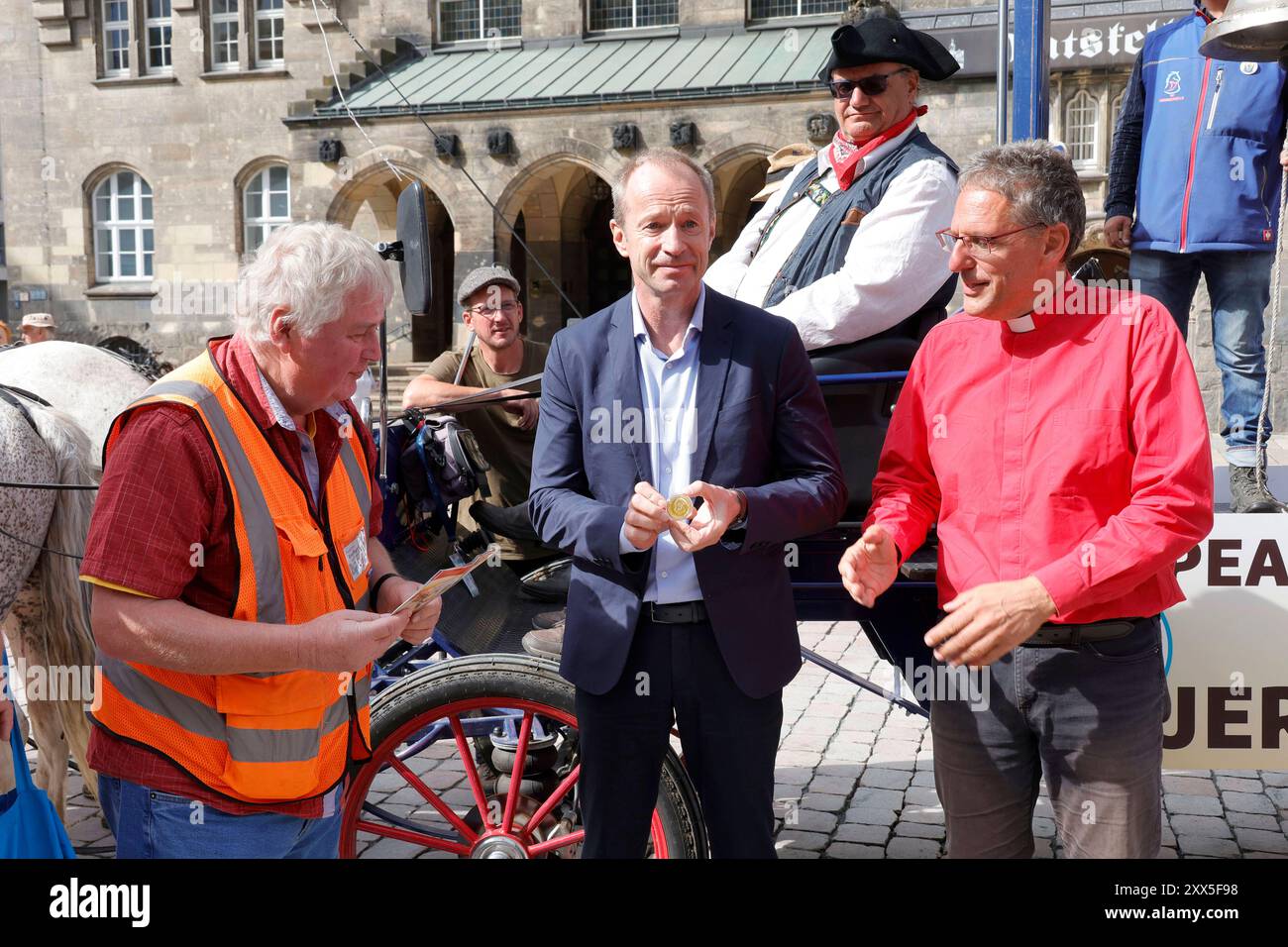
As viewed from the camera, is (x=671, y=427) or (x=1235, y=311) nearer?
(x=671, y=427)

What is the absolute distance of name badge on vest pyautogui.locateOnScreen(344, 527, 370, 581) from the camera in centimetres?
235

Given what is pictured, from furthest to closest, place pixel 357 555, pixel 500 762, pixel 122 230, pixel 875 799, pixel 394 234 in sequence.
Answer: pixel 122 230, pixel 394 234, pixel 875 799, pixel 500 762, pixel 357 555

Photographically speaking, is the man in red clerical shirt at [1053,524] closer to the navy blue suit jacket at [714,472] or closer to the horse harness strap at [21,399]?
the navy blue suit jacket at [714,472]

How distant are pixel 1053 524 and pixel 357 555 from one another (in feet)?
4.55

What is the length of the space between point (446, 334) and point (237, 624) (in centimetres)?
2242

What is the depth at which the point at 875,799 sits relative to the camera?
15.4 feet

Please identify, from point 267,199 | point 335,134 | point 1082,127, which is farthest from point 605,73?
point 267,199

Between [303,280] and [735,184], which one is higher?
[735,184]

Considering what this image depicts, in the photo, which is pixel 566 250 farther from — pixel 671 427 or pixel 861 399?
pixel 671 427

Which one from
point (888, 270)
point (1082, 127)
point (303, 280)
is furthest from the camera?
point (1082, 127)

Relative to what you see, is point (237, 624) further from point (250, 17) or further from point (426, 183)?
point (250, 17)

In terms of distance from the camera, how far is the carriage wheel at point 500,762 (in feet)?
10.2

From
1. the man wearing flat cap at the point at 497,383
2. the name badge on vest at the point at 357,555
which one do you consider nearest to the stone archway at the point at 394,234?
the man wearing flat cap at the point at 497,383
